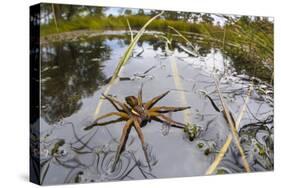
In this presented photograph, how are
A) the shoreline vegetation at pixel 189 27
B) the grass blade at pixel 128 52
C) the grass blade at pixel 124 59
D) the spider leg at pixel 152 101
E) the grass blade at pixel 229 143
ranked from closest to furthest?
the shoreline vegetation at pixel 189 27
the grass blade at pixel 124 59
the grass blade at pixel 128 52
the spider leg at pixel 152 101
the grass blade at pixel 229 143

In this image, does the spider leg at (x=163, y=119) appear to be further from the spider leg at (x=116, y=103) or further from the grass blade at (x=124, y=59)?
the grass blade at (x=124, y=59)

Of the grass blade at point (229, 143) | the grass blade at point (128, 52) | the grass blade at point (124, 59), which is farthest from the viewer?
the grass blade at point (229, 143)

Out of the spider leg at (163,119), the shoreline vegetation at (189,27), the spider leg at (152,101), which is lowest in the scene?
the spider leg at (163,119)

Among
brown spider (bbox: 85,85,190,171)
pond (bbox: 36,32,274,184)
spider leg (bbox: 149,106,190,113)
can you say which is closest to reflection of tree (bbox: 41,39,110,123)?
pond (bbox: 36,32,274,184)

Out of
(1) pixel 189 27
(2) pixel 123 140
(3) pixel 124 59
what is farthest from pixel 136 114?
(1) pixel 189 27

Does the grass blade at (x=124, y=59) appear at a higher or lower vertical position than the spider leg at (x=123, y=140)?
higher

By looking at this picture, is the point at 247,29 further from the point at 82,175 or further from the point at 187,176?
the point at 82,175

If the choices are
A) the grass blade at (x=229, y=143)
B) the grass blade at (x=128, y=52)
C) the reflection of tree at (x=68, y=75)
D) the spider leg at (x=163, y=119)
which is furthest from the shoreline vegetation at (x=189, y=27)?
the spider leg at (x=163, y=119)
